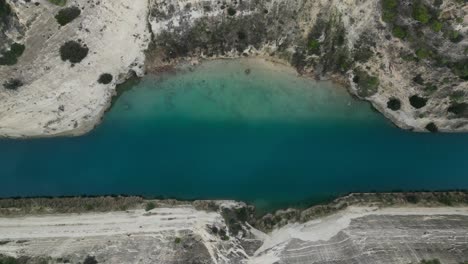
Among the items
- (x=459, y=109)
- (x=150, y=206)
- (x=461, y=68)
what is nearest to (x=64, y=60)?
(x=150, y=206)

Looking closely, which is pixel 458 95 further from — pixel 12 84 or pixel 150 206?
pixel 12 84

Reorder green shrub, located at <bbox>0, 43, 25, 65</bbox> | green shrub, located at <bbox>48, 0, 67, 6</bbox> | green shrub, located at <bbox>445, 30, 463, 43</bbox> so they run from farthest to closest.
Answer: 1. green shrub, located at <bbox>0, 43, 25, 65</bbox>
2. green shrub, located at <bbox>48, 0, 67, 6</bbox>
3. green shrub, located at <bbox>445, 30, 463, 43</bbox>

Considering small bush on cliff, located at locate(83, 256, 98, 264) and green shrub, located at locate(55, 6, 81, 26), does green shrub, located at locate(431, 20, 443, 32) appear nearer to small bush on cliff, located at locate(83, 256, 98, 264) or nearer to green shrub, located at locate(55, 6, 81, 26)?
green shrub, located at locate(55, 6, 81, 26)

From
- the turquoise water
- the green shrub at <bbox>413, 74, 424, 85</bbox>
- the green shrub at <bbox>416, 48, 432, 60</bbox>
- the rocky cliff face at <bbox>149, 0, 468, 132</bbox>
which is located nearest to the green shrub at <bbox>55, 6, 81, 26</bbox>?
the rocky cliff face at <bbox>149, 0, 468, 132</bbox>

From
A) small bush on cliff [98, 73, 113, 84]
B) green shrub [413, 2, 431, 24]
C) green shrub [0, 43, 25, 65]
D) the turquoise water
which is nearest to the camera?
green shrub [413, 2, 431, 24]

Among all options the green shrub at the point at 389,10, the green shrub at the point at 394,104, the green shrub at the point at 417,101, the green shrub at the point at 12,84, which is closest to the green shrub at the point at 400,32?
the green shrub at the point at 389,10

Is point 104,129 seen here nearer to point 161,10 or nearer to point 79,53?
point 79,53
